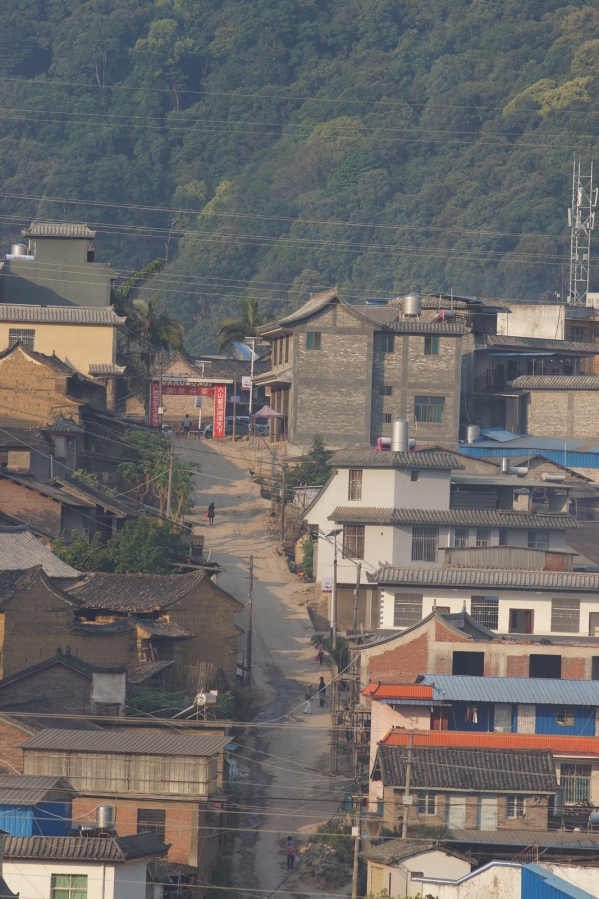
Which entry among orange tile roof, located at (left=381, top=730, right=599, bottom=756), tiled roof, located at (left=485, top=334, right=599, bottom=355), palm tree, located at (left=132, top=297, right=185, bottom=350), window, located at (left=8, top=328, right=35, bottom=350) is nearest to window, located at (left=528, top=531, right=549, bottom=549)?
orange tile roof, located at (left=381, top=730, right=599, bottom=756)

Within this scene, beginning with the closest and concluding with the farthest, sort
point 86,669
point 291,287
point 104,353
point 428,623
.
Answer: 1. point 86,669
2. point 428,623
3. point 104,353
4. point 291,287

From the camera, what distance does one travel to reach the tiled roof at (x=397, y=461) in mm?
63719

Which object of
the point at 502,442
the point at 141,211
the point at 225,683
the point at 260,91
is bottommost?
the point at 225,683

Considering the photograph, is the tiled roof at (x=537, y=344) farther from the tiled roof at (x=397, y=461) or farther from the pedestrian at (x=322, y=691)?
the pedestrian at (x=322, y=691)

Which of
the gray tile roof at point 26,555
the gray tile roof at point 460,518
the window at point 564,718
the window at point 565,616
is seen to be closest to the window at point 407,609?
the window at point 565,616

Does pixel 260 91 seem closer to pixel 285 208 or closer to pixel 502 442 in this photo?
pixel 285 208

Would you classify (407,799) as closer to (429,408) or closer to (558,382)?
(429,408)

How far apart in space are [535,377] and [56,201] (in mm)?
90746

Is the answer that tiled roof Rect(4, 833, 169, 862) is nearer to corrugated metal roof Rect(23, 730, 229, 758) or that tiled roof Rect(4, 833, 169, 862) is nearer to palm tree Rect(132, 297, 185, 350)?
corrugated metal roof Rect(23, 730, 229, 758)

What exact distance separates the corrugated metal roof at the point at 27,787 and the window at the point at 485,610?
18926 mm

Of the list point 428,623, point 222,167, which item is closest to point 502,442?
point 428,623

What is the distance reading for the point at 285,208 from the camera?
556 ft

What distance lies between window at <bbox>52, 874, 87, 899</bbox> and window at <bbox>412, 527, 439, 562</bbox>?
94.7 ft

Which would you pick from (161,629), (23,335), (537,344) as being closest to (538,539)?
(161,629)
